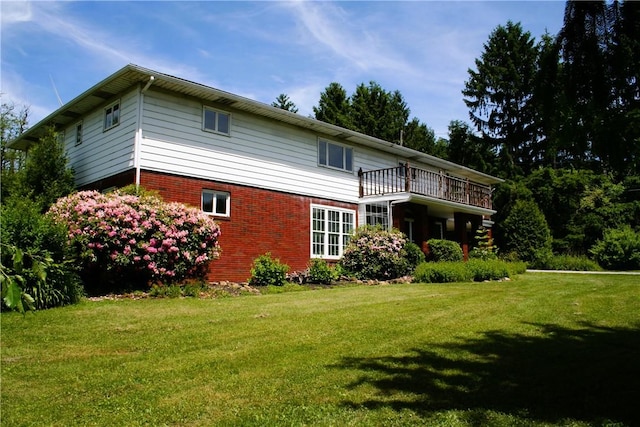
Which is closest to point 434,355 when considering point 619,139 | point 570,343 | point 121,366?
point 570,343

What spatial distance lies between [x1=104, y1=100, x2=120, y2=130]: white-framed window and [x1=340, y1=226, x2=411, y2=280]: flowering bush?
8.59 m

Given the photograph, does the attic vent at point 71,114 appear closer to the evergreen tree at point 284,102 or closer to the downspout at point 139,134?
the downspout at point 139,134

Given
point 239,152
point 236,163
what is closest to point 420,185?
point 239,152

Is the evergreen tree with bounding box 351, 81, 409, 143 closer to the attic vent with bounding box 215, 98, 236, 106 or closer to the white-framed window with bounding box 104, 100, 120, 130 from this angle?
the attic vent with bounding box 215, 98, 236, 106

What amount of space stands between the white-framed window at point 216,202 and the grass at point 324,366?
627 centimetres

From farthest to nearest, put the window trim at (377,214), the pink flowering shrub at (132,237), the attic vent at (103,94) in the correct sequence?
the window trim at (377,214) < the attic vent at (103,94) < the pink flowering shrub at (132,237)

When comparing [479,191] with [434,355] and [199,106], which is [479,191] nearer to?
[199,106]

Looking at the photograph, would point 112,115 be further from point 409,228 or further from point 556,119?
point 556,119

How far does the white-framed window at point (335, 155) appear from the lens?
1827 cm

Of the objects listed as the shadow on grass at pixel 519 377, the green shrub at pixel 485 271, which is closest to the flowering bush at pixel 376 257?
the green shrub at pixel 485 271

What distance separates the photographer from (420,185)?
22469 mm

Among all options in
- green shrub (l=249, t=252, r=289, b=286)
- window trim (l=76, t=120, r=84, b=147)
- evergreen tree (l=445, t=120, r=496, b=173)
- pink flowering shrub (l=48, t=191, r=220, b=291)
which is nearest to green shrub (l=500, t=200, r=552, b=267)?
evergreen tree (l=445, t=120, r=496, b=173)

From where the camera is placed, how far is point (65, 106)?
51.1 ft

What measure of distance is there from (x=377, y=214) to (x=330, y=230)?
2.83 m
